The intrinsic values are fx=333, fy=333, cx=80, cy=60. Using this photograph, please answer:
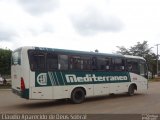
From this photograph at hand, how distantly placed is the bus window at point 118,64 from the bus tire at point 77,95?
140 inches

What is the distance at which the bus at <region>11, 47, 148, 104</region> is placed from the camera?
52.6 ft

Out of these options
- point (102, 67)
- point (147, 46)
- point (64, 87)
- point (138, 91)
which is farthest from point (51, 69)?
point (147, 46)

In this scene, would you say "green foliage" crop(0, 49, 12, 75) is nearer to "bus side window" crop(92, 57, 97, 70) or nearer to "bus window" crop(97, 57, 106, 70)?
"bus window" crop(97, 57, 106, 70)

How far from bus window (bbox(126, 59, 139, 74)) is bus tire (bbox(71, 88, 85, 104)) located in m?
5.09

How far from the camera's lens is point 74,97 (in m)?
17.9

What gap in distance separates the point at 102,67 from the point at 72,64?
2683 mm

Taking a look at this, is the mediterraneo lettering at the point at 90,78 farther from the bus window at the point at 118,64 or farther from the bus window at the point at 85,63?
the bus window at the point at 118,64

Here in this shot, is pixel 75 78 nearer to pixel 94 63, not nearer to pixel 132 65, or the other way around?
pixel 94 63

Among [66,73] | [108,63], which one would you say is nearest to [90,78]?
[66,73]

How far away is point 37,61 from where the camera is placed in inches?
645

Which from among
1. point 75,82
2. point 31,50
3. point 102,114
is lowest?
point 102,114

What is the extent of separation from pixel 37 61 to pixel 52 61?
0.99m

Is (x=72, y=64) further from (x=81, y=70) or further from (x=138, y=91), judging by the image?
(x=138, y=91)

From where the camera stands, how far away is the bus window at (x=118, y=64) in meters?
21.1
